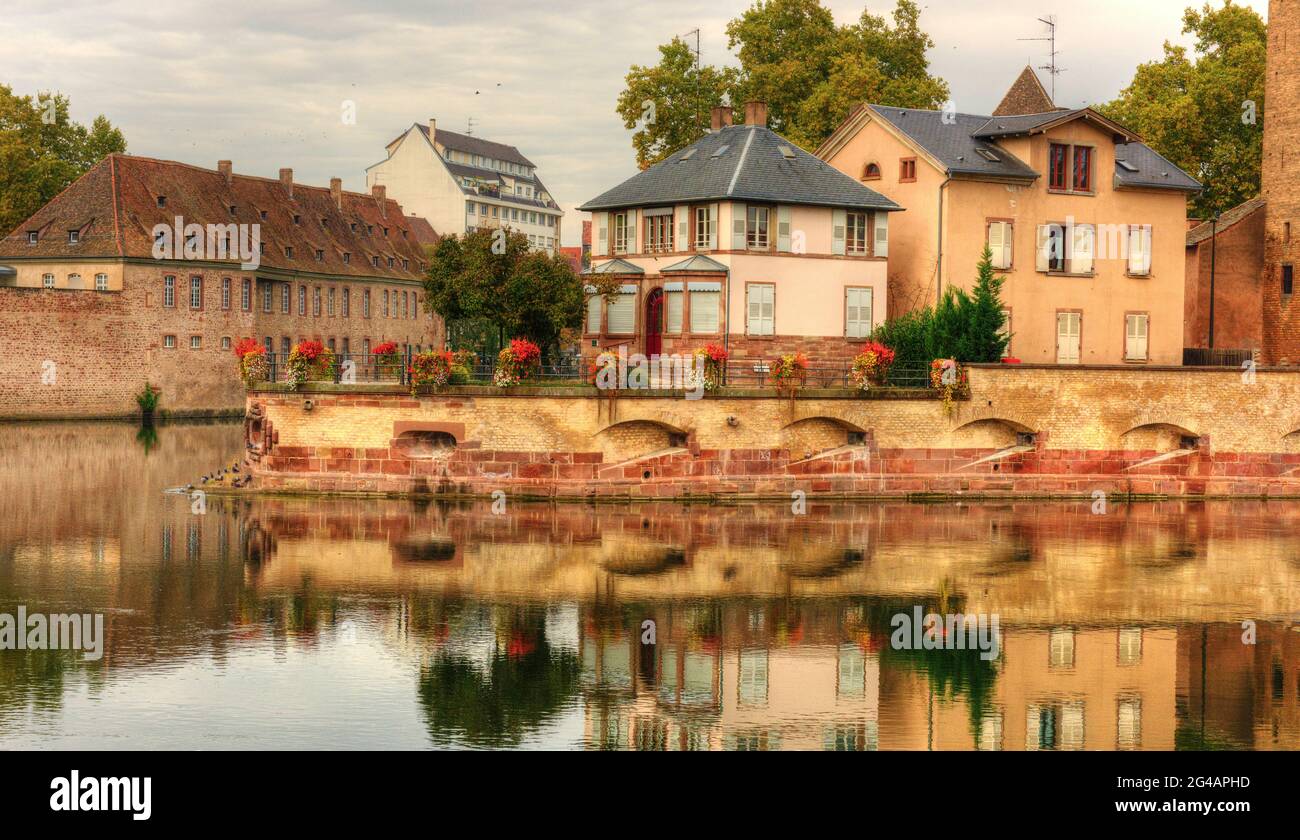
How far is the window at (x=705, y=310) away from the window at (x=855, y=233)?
4671 mm

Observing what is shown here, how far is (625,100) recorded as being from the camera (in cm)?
6831

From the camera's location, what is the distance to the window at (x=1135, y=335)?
176 feet

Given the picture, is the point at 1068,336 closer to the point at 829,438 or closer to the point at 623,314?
the point at 829,438

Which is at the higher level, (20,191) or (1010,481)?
(20,191)

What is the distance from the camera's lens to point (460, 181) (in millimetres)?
140125

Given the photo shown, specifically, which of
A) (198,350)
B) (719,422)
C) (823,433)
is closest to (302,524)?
(719,422)

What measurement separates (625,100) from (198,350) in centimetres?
2393

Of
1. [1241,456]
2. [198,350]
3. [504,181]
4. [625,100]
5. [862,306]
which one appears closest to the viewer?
[1241,456]

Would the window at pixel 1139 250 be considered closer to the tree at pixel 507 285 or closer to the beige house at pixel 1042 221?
the beige house at pixel 1042 221

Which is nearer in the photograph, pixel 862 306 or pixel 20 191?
pixel 862 306

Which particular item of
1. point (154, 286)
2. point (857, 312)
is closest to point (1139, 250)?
point (857, 312)

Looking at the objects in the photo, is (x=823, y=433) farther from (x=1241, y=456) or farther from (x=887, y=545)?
(x=1241, y=456)

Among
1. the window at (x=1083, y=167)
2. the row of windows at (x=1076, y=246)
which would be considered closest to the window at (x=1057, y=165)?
the window at (x=1083, y=167)
